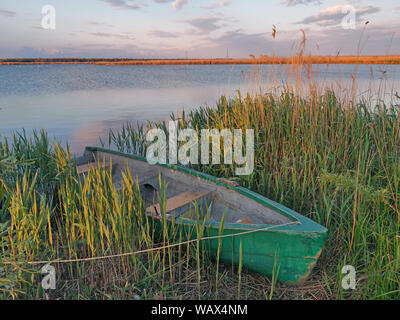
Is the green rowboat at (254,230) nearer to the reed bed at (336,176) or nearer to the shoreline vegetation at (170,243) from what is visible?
the shoreline vegetation at (170,243)

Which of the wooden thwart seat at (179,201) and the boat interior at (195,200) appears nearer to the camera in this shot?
the boat interior at (195,200)

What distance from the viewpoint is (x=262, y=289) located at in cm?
260

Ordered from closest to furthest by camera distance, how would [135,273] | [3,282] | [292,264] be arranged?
[3,282], [292,264], [135,273]

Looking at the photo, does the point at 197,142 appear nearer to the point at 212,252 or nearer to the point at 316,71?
the point at 316,71

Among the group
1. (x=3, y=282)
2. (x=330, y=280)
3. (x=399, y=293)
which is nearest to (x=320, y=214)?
(x=330, y=280)

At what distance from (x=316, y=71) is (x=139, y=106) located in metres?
10.2
